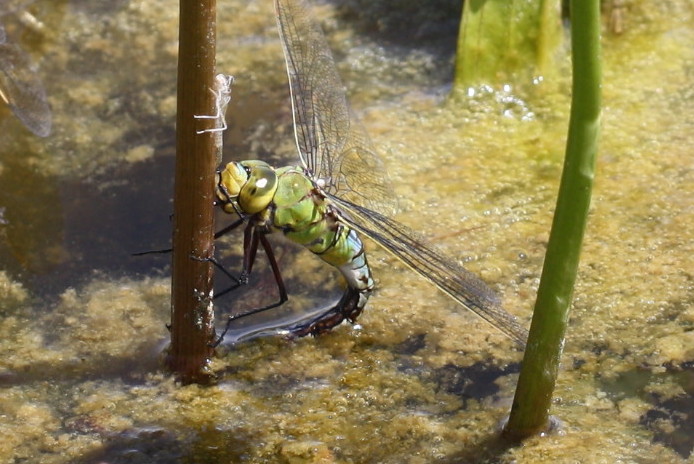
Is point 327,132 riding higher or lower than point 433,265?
higher

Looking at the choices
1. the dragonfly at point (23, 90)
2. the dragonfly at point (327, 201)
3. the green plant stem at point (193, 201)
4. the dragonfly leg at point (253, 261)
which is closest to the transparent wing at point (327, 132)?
the dragonfly at point (327, 201)

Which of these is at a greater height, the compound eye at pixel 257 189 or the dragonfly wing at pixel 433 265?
the compound eye at pixel 257 189

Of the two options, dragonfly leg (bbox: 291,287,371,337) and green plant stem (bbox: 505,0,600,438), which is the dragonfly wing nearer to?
dragonfly leg (bbox: 291,287,371,337)

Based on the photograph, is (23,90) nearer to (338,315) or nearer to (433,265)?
(338,315)

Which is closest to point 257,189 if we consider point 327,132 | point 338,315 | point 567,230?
point 338,315

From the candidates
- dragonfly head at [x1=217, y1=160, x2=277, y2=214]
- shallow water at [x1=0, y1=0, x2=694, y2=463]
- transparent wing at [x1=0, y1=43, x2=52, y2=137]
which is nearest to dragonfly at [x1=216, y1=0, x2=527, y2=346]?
dragonfly head at [x1=217, y1=160, x2=277, y2=214]

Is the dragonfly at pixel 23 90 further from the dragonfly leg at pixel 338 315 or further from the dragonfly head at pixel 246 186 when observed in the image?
the dragonfly leg at pixel 338 315

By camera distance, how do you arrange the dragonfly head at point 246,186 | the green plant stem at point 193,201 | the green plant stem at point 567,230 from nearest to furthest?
the green plant stem at point 567,230
the green plant stem at point 193,201
the dragonfly head at point 246,186

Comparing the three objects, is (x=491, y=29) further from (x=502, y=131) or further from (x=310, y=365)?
(x=310, y=365)
